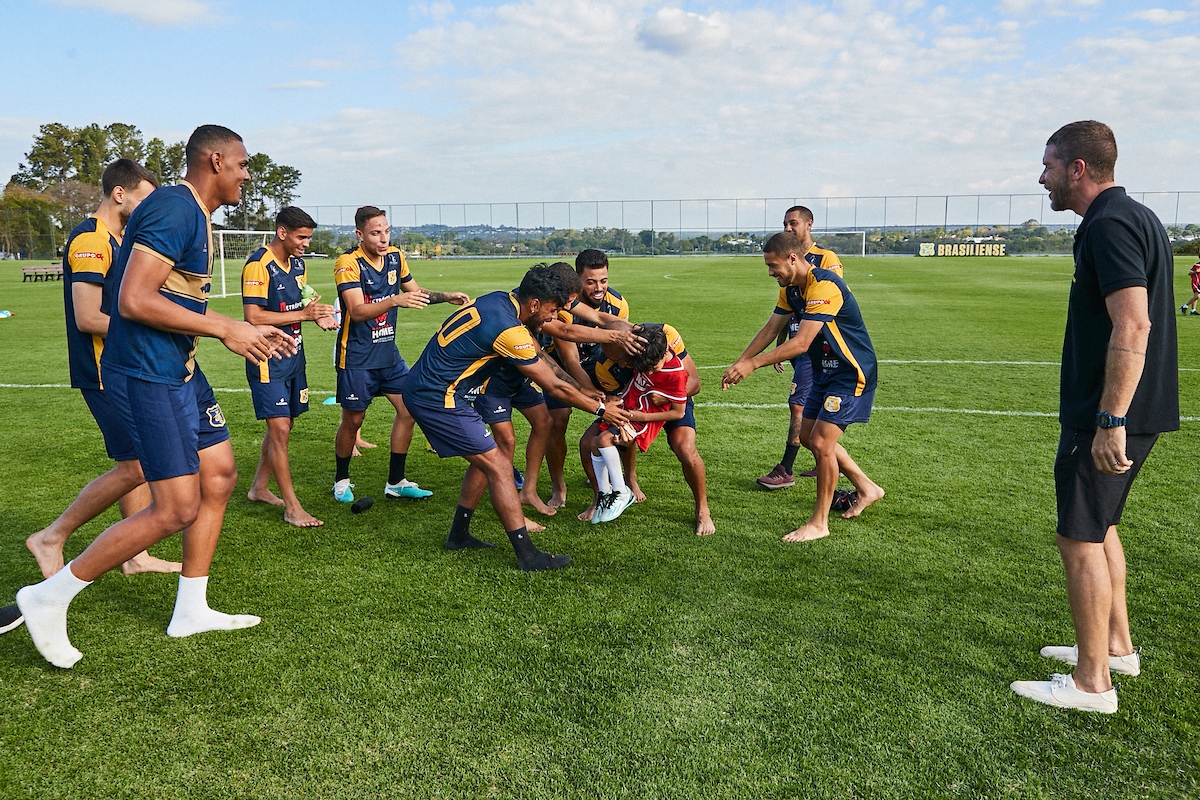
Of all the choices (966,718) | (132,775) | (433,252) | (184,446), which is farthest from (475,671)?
(433,252)

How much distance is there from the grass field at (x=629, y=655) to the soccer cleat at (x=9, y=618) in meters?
0.13

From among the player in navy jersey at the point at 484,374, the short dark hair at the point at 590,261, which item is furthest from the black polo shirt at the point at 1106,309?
the short dark hair at the point at 590,261

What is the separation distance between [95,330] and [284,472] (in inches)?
67.9

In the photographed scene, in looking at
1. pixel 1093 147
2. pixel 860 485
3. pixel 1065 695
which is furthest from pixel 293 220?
pixel 1065 695

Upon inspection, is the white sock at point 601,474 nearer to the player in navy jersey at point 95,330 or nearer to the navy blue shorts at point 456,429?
the navy blue shorts at point 456,429

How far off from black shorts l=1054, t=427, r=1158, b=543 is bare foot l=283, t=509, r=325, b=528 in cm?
438

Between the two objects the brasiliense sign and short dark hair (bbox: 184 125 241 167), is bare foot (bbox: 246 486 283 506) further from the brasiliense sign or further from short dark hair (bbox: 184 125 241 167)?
the brasiliense sign

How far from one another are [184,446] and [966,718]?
11.4ft

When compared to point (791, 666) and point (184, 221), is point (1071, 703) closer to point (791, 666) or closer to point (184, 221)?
point (791, 666)

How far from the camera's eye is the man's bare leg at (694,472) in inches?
210

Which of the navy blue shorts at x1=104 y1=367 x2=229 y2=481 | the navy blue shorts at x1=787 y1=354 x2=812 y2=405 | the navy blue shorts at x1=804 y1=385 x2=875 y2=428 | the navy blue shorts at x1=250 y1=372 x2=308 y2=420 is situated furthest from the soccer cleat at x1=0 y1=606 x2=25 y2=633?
the navy blue shorts at x1=787 y1=354 x2=812 y2=405

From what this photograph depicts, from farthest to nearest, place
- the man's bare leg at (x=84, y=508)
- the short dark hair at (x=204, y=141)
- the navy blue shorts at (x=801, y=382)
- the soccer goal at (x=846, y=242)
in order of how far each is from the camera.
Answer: the soccer goal at (x=846, y=242) → the navy blue shorts at (x=801, y=382) → the man's bare leg at (x=84, y=508) → the short dark hair at (x=204, y=141)

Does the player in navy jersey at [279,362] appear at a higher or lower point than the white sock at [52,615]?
higher

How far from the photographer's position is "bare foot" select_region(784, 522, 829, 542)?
203 inches
